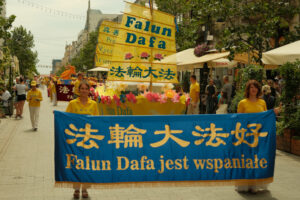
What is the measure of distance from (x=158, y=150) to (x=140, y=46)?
4.83 m

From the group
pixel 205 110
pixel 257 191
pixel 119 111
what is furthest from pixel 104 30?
pixel 257 191

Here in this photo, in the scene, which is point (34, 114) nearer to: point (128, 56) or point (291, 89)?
point (128, 56)

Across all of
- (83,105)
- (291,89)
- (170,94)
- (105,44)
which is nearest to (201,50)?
(105,44)

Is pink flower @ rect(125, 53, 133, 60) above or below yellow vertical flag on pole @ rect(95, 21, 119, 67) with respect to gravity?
below

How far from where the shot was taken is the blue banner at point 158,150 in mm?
5531

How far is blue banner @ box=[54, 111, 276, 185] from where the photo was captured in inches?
218

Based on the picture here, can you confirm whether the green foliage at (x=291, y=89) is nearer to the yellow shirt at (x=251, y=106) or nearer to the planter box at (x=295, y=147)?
the planter box at (x=295, y=147)

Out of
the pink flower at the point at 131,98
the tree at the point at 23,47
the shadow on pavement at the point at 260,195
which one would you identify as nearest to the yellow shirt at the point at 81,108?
the shadow on pavement at the point at 260,195

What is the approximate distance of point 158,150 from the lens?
5.66 meters

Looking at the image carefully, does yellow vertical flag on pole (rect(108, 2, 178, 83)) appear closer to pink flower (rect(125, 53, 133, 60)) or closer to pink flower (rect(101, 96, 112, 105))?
pink flower (rect(125, 53, 133, 60))

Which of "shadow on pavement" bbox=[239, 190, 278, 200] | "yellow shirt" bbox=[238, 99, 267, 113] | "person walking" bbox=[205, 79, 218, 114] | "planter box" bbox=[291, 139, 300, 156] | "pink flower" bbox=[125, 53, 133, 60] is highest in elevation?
"pink flower" bbox=[125, 53, 133, 60]

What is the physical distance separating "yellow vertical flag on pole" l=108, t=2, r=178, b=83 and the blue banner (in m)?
4.49

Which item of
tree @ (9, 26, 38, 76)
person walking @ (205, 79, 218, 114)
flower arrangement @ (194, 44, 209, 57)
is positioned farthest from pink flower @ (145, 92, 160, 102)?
tree @ (9, 26, 38, 76)

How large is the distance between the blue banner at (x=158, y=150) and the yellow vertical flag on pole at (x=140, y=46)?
14.7 feet
